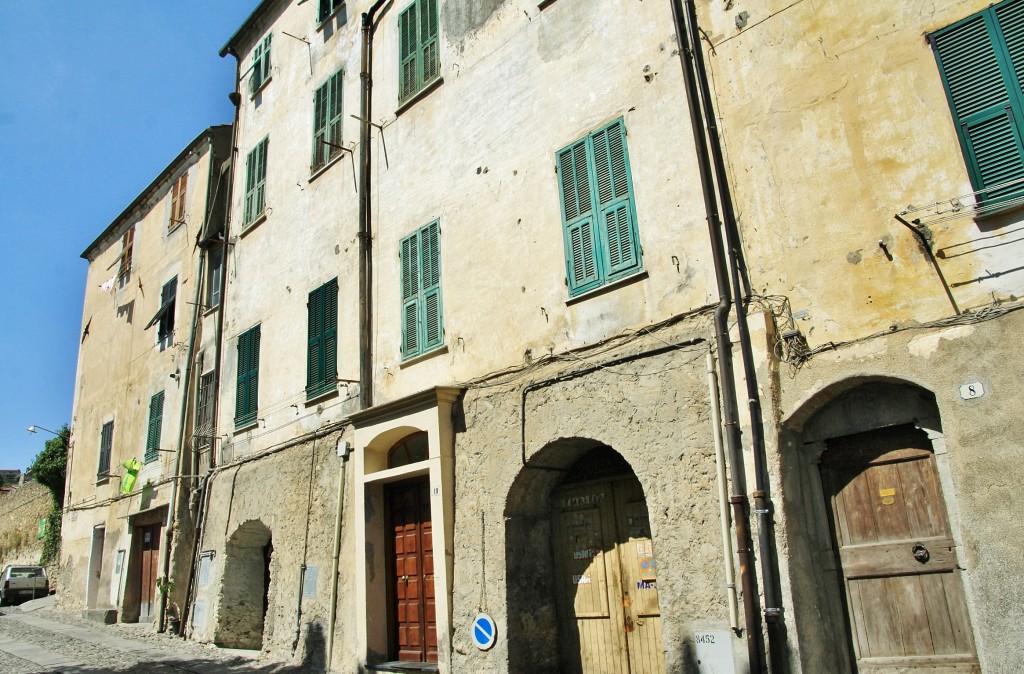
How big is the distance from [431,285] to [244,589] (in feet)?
22.0

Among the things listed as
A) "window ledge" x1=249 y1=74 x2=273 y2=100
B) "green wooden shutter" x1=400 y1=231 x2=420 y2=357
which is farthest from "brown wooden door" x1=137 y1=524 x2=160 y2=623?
"green wooden shutter" x1=400 y1=231 x2=420 y2=357

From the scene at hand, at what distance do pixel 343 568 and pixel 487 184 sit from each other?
17.9 feet

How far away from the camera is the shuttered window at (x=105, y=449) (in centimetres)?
1972

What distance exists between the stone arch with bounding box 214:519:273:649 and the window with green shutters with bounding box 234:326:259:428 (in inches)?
74.1

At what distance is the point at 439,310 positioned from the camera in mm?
10281

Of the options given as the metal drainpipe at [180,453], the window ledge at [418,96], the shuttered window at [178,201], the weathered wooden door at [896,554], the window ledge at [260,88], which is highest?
the window ledge at [260,88]

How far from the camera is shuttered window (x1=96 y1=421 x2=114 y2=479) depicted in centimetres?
1972

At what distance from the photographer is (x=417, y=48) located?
1176 centimetres

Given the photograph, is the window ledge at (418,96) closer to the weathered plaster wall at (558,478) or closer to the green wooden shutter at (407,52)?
→ the green wooden shutter at (407,52)

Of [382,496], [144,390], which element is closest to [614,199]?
[382,496]

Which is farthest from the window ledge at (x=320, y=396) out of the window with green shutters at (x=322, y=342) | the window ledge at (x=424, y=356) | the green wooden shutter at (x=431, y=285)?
the green wooden shutter at (x=431, y=285)

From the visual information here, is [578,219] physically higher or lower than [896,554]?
higher

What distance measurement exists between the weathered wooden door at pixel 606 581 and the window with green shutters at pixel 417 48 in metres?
6.27

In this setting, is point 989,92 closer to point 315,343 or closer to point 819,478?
point 819,478
